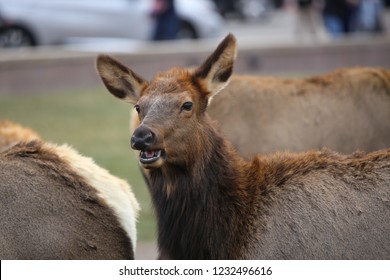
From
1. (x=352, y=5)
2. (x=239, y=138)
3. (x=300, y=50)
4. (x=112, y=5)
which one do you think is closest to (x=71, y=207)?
(x=239, y=138)

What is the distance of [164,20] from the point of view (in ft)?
78.1

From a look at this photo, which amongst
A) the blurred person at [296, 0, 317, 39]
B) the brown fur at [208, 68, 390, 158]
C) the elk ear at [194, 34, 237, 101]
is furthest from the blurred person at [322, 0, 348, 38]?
the elk ear at [194, 34, 237, 101]

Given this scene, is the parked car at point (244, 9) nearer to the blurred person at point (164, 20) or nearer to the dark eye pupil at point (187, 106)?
the blurred person at point (164, 20)

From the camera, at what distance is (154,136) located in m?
6.72

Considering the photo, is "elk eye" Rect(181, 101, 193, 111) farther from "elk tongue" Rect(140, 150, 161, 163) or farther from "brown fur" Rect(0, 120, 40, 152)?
"brown fur" Rect(0, 120, 40, 152)

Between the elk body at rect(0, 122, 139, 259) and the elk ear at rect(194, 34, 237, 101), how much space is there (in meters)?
1.02

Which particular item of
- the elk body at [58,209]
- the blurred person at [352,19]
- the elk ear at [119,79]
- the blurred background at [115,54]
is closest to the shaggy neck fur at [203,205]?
A: the elk body at [58,209]

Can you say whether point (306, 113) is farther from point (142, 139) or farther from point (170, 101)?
point (142, 139)

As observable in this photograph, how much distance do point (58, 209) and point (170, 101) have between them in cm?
111

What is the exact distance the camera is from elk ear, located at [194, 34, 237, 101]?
733 cm

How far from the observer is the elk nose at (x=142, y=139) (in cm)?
664
